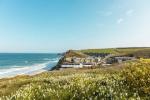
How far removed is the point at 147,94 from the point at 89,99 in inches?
125

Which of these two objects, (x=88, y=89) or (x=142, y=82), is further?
(x=142, y=82)

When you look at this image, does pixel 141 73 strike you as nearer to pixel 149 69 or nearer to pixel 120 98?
pixel 149 69

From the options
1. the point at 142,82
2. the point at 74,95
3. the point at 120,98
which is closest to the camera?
the point at 120,98

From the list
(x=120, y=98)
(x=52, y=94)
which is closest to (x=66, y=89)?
(x=52, y=94)

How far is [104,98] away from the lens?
445 inches

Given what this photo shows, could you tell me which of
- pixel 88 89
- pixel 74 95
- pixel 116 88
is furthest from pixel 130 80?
pixel 74 95

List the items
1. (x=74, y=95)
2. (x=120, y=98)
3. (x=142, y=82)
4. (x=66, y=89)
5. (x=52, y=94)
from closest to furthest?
1. (x=120, y=98)
2. (x=74, y=95)
3. (x=52, y=94)
4. (x=66, y=89)
5. (x=142, y=82)

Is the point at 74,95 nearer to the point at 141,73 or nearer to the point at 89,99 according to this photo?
the point at 89,99

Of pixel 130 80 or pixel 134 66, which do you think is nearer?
pixel 130 80

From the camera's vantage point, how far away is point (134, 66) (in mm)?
17078

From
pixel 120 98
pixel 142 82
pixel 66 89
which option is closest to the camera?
pixel 120 98

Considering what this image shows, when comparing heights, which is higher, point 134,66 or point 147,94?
point 134,66

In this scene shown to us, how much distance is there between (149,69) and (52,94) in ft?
19.0

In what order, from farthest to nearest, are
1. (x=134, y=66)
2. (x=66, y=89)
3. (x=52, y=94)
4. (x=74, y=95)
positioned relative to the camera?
(x=134, y=66) → (x=66, y=89) → (x=52, y=94) → (x=74, y=95)
